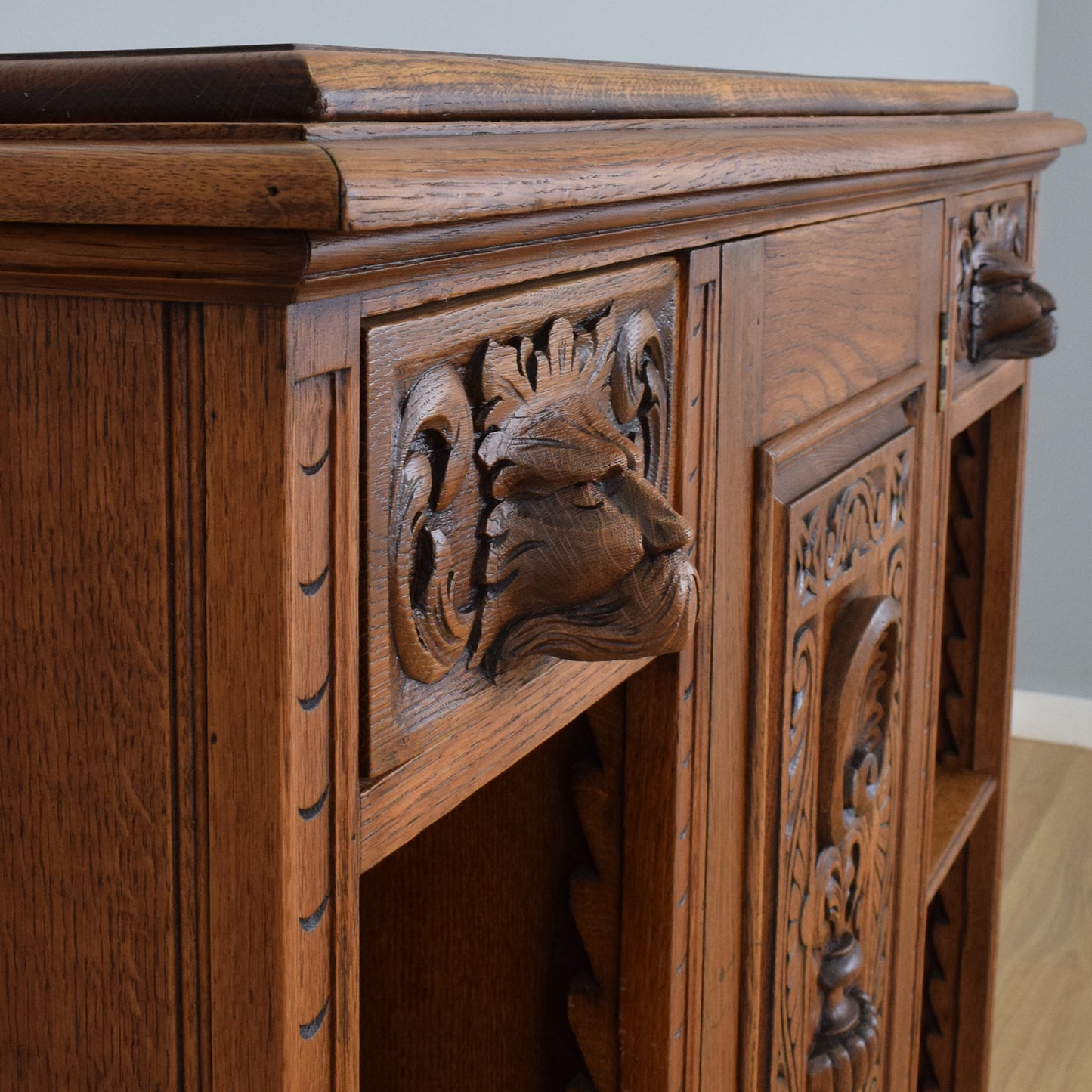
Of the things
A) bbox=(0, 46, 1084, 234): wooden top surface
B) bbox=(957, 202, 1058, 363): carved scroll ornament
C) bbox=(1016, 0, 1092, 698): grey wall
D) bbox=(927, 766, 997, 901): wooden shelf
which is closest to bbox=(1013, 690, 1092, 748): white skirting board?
bbox=(1016, 0, 1092, 698): grey wall

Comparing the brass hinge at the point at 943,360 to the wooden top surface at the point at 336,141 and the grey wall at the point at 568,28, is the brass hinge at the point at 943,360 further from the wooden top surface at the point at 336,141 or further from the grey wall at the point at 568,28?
the wooden top surface at the point at 336,141

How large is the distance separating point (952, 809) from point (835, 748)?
504 mm

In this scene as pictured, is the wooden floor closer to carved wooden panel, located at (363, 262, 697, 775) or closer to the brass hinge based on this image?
the brass hinge

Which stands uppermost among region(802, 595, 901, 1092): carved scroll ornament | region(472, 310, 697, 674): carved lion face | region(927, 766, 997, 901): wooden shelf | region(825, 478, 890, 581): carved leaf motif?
region(472, 310, 697, 674): carved lion face

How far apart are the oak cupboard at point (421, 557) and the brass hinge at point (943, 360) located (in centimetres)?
16

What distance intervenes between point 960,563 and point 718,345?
0.77 m

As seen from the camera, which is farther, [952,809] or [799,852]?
[952,809]

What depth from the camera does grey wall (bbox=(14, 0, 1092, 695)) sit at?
55 centimetres

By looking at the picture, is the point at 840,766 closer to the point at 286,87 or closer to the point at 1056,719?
the point at 286,87

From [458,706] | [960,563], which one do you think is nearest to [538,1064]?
[458,706]

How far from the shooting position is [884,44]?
1484 mm

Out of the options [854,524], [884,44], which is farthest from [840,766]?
[884,44]

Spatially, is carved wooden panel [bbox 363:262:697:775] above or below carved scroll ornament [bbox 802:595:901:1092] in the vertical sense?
above

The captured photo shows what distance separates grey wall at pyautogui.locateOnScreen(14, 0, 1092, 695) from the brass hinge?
0.25 meters
